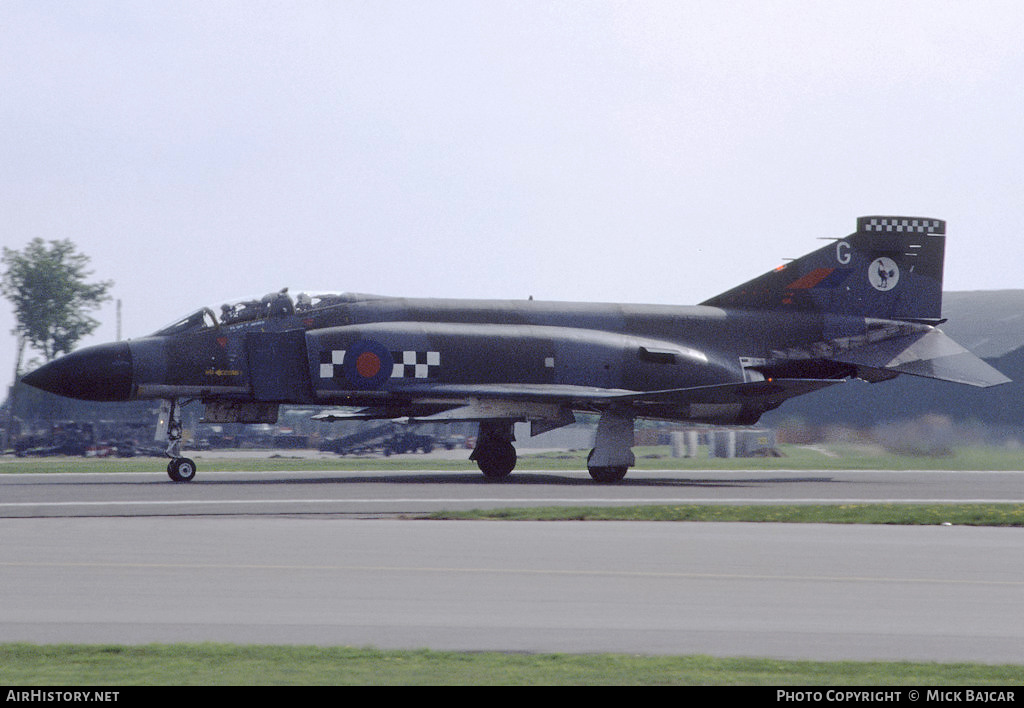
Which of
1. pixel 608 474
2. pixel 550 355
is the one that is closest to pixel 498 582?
pixel 608 474

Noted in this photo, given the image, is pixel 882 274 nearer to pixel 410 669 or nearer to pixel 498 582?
pixel 498 582

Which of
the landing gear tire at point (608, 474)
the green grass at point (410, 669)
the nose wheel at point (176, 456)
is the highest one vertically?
the nose wheel at point (176, 456)

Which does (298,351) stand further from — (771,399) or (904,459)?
(904,459)

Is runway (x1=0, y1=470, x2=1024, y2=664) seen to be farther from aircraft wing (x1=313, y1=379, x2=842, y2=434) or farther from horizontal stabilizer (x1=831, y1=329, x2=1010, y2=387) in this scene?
horizontal stabilizer (x1=831, y1=329, x2=1010, y2=387)

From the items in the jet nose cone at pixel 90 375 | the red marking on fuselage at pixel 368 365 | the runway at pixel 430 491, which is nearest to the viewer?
the runway at pixel 430 491

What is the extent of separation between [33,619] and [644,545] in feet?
23.4

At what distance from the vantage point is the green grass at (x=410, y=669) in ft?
22.8

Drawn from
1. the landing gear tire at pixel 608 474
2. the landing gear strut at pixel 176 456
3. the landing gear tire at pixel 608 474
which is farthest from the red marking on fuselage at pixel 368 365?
the landing gear tire at pixel 608 474

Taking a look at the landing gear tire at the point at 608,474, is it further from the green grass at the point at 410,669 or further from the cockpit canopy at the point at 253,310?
the green grass at the point at 410,669

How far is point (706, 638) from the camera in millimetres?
8438

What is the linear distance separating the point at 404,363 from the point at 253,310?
3.55 metres

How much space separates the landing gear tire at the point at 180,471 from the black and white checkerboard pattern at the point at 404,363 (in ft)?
11.4

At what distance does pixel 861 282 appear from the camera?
31.7 metres
